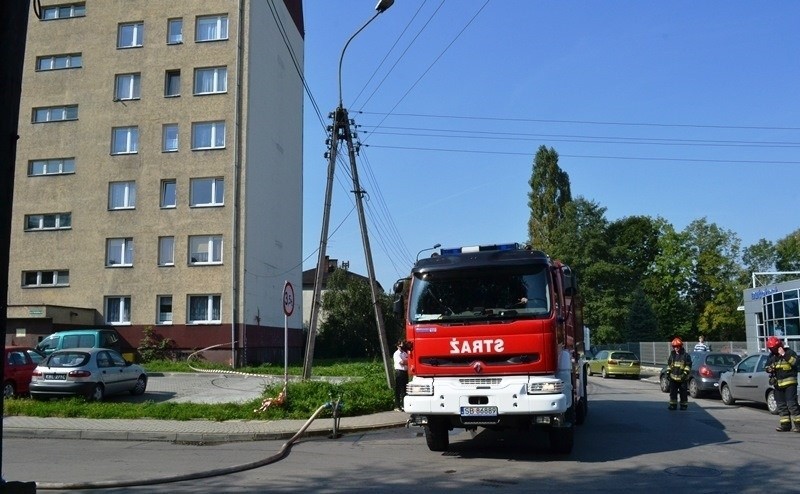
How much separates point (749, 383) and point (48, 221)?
3137cm

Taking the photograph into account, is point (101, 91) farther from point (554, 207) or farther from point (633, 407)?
point (554, 207)

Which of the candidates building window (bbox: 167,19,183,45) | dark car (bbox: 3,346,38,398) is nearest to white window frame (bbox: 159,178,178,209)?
building window (bbox: 167,19,183,45)

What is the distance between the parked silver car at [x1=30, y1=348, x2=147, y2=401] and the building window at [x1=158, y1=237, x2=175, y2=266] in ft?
51.6

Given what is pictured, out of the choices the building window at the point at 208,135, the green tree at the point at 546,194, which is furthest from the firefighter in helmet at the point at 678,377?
the green tree at the point at 546,194

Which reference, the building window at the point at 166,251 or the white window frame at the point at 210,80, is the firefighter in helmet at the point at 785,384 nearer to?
the building window at the point at 166,251

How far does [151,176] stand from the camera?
34875 millimetres

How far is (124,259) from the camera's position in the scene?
34.6 m

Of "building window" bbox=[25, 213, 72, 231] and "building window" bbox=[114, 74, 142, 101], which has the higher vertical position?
"building window" bbox=[114, 74, 142, 101]

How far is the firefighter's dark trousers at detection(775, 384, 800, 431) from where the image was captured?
1280 cm

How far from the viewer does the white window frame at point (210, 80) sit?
35.2m

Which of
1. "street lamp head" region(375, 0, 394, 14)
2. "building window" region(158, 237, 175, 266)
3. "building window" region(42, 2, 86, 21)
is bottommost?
"building window" region(158, 237, 175, 266)

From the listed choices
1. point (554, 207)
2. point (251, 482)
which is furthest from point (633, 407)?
point (554, 207)

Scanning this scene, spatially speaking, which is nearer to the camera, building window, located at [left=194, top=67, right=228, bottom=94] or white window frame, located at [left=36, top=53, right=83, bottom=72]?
building window, located at [left=194, top=67, right=228, bottom=94]

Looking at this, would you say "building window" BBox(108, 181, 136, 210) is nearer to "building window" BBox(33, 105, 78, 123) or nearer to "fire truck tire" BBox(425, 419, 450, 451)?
"building window" BBox(33, 105, 78, 123)
